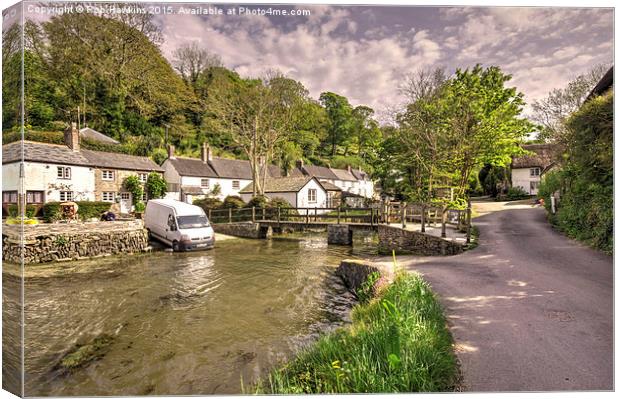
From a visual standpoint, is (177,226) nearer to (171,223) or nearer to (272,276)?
(171,223)

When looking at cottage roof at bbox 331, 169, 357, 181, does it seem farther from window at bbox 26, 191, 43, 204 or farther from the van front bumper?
window at bbox 26, 191, 43, 204

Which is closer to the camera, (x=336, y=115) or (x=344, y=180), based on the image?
(x=336, y=115)

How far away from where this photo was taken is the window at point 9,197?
304 cm

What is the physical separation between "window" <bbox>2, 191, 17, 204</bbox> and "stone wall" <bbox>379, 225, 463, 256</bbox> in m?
10.2

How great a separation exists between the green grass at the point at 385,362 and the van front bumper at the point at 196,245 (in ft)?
33.9

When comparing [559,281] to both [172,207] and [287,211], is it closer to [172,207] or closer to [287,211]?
[172,207]

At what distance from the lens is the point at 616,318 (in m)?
3.33

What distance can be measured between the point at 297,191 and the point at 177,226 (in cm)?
1546

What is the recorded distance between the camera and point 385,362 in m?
3.03

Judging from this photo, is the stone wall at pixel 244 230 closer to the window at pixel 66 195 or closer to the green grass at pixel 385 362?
the window at pixel 66 195

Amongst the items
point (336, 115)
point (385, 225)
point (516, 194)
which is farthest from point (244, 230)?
point (516, 194)

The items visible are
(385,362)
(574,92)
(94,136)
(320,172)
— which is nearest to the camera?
(385,362)

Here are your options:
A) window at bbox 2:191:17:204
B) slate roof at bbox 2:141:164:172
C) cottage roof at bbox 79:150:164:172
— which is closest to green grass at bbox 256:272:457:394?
window at bbox 2:191:17:204

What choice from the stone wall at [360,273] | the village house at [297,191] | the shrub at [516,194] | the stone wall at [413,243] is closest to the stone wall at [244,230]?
the village house at [297,191]
